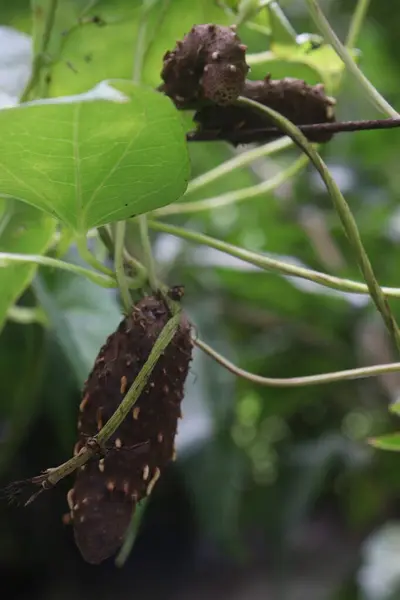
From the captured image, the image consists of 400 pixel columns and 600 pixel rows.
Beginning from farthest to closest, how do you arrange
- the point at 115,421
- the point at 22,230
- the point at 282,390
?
the point at 282,390
the point at 22,230
the point at 115,421

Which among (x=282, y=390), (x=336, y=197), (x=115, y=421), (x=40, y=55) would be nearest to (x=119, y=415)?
(x=115, y=421)

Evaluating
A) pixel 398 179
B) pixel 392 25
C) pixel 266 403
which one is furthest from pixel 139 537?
pixel 392 25

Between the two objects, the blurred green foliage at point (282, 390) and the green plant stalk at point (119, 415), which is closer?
the green plant stalk at point (119, 415)

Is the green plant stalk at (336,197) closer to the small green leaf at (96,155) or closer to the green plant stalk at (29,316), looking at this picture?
the small green leaf at (96,155)

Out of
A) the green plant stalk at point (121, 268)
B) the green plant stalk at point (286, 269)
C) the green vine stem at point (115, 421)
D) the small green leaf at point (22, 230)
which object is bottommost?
the green vine stem at point (115, 421)

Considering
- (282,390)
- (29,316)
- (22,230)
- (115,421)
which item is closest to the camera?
(115,421)

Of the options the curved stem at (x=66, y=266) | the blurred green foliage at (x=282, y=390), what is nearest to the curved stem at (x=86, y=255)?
the curved stem at (x=66, y=266)

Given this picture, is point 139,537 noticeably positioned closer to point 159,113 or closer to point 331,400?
point 331,400

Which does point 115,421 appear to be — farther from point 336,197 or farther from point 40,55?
point 40,55
